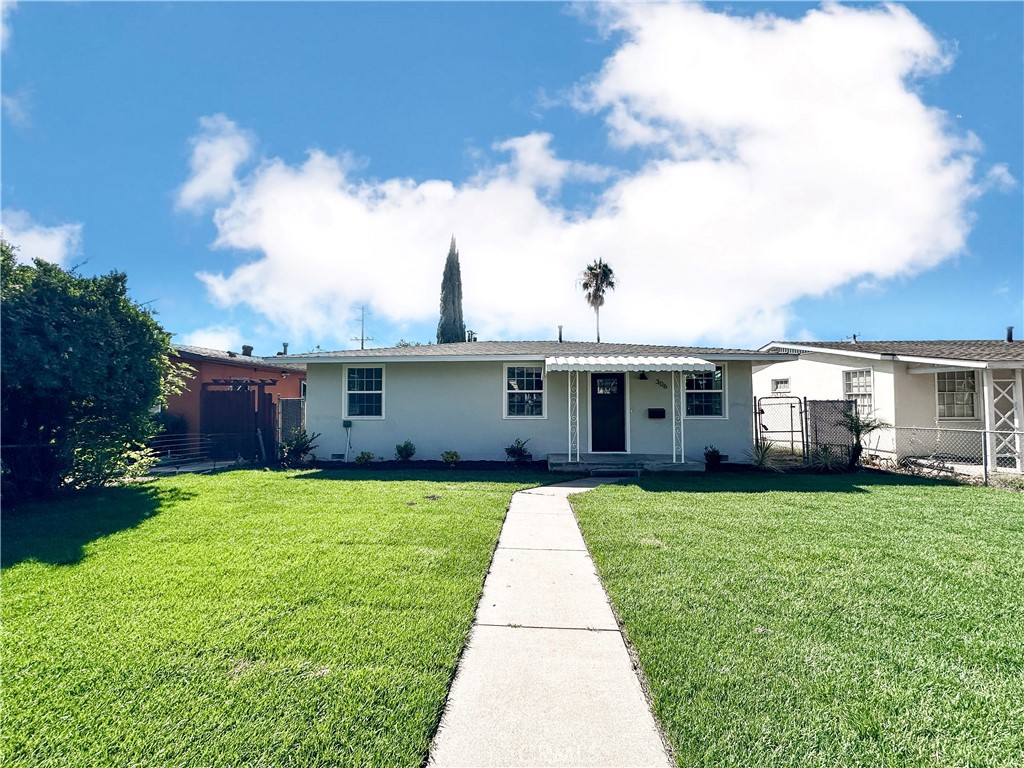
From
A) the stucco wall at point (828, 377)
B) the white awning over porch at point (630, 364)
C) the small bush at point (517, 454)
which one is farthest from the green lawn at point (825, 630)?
the stucco wall at point (828, 377)

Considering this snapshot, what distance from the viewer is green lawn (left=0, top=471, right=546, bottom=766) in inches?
86.7

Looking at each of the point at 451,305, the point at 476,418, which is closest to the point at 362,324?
the point at 451,305

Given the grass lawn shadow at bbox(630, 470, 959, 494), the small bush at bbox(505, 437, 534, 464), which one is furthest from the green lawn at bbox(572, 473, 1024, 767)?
the small bush at bbox(505, 437, 534, 464)

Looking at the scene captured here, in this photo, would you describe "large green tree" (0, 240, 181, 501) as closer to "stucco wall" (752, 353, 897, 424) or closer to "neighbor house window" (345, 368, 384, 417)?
"neighbor house window" (345, 368, 384, 417)

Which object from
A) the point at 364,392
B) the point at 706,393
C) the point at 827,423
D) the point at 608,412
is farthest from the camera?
the point at 827,423

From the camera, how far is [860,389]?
1383 cm

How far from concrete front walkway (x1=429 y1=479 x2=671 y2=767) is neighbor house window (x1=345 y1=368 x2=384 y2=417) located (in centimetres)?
884

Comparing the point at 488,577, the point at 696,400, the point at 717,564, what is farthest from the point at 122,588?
the point at 696,400

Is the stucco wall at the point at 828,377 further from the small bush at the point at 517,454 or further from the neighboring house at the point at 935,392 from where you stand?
the small bush at the point at 517,454

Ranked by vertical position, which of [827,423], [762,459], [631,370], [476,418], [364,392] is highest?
[631,370]

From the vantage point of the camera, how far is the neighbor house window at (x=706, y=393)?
39.5ft

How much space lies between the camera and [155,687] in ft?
8.37

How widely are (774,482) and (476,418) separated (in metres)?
6.81

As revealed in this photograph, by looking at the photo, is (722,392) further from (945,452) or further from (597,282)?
(597,282)
